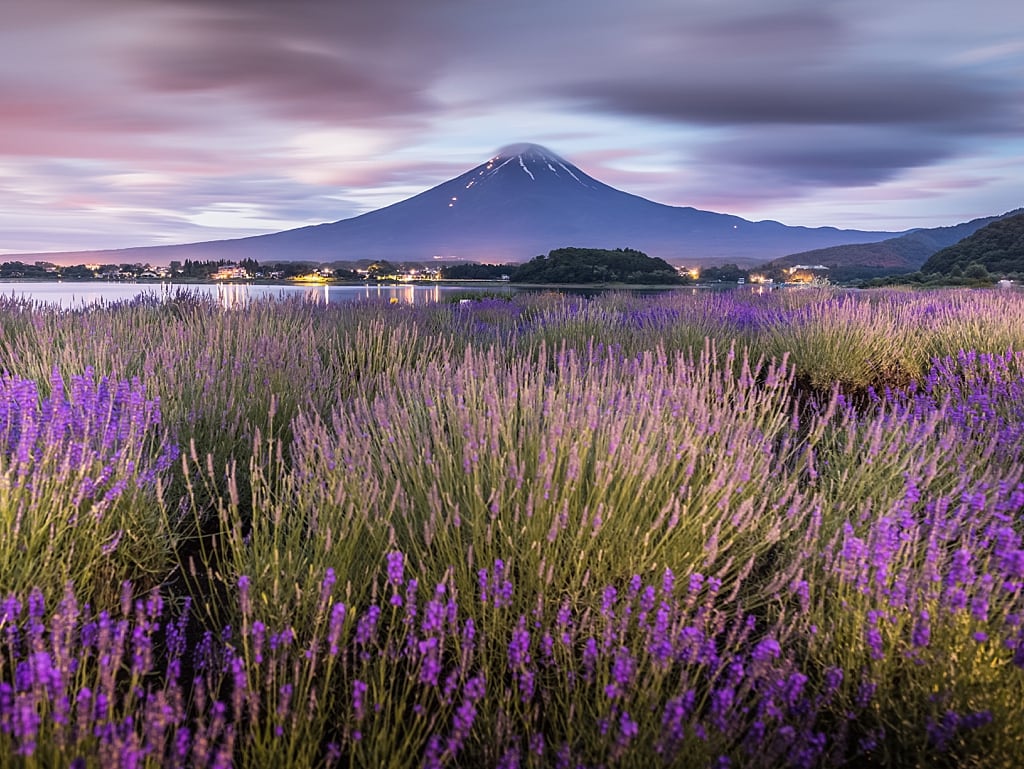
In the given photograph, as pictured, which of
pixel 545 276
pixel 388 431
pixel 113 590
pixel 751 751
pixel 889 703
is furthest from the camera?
pixel 545 276

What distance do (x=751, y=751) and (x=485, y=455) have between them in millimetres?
1246

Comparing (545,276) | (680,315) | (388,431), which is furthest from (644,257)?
(388,431)

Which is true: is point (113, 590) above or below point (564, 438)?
below

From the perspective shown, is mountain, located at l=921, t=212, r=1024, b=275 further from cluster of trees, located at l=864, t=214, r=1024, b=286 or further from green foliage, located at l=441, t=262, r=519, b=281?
green foliage, located at l=441, t=262, r=519, b=281

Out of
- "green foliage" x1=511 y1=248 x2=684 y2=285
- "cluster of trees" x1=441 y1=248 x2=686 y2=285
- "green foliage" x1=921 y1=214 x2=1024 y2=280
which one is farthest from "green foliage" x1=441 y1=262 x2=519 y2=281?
"green foliage" x1=921 y1=214 x2=1024 y2=280

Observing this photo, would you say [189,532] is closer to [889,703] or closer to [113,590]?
[113,590]

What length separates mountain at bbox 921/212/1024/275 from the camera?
4691 centimetres

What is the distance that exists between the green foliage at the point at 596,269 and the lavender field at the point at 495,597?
59.9 m

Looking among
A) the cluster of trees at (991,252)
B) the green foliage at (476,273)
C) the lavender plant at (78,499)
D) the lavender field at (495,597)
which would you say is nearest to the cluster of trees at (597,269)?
the green foliage at (476,273)

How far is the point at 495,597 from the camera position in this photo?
1649 millimetres

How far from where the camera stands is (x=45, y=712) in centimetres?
116

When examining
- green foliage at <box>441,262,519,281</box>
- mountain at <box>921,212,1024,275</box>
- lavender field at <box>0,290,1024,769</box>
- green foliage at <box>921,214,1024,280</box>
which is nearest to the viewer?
lavender field at <box>0,290,1024,769</box>

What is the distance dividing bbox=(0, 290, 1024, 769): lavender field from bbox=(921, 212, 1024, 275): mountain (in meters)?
51.7

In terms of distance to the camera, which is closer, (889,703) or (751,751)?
(751,751)
